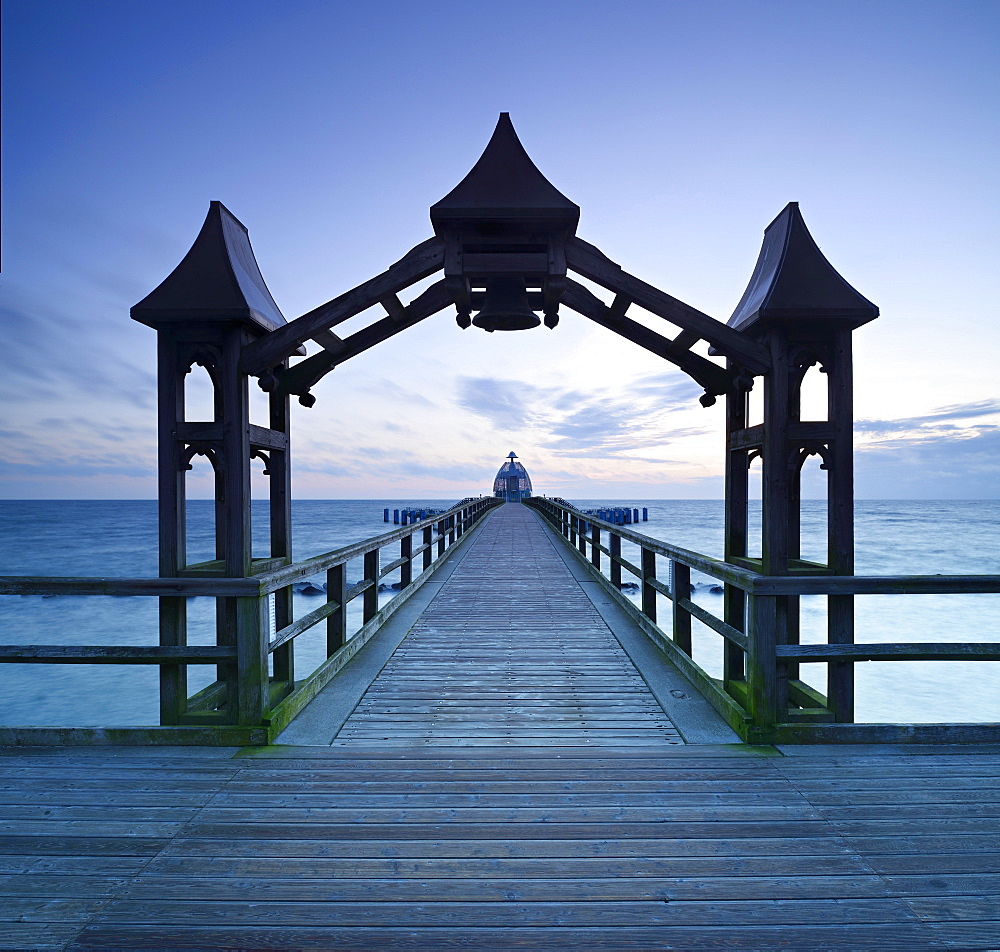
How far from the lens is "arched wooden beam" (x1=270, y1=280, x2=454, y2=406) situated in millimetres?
4750

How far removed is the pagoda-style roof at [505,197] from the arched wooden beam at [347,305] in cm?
21

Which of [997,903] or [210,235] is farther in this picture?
[210,235]

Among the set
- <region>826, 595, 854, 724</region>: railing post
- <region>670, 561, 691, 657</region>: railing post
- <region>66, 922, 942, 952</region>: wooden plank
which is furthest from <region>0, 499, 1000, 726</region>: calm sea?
<region>66, 922, 942, 952</region>: wooden plank

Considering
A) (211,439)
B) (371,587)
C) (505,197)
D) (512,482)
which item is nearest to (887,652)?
(505,197)

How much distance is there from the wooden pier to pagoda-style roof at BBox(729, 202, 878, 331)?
2.62m

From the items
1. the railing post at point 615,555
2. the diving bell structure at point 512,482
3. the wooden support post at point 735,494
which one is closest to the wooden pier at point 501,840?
the wooden support post at point 735,494

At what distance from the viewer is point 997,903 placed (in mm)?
2355

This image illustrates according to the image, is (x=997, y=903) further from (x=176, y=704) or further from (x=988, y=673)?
(x=988, y=673)

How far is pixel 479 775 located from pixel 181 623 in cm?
219

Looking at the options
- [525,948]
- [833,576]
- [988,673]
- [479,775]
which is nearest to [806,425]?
[833,576]

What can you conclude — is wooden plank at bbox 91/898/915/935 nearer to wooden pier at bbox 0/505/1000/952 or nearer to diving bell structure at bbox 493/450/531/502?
wooden pier at bbox 0/505/1000/952

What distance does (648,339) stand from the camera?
4848 mm

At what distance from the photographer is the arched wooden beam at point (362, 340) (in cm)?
475

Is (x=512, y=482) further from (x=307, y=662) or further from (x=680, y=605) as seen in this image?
(x=680, y=605)
